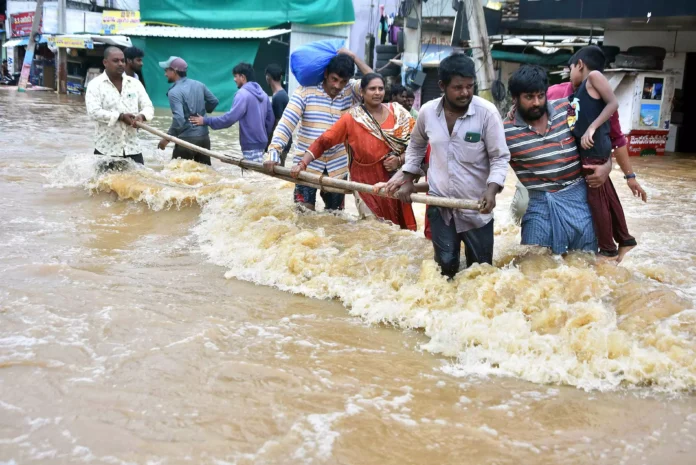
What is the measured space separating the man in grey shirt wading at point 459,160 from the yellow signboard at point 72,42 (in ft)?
83.9

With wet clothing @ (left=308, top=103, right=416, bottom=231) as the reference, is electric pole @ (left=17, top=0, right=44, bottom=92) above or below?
above

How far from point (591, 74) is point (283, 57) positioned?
70.9ft

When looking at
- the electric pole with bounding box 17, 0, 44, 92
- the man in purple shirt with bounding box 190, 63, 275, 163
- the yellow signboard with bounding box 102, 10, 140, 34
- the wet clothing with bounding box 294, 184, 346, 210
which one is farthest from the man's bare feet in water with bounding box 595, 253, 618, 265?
the electric pole with bounding box 17, 0, 44, 92

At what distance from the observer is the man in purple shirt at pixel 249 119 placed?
778 cm

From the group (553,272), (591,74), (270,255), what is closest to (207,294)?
(270,255)

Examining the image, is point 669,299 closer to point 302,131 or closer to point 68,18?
point 302,131

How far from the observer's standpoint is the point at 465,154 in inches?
158

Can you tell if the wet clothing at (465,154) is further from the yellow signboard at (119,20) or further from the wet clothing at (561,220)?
the yellow signboard at (119,20)

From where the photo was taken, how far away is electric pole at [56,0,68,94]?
29.1 metres

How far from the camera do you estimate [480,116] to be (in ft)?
12.8

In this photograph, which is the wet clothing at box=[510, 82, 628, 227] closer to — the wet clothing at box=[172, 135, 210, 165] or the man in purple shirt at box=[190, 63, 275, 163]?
the man in purple shirt at box=[190, 63, 275, 163]

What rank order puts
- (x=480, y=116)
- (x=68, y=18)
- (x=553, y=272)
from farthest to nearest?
1. (x=68, y=18)
2. (x=553, y=272)
3. (x=480, y=116)

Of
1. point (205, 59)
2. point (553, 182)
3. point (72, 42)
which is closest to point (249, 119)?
point (553, 182)

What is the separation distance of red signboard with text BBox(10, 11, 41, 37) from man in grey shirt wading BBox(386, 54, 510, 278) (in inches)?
1316
